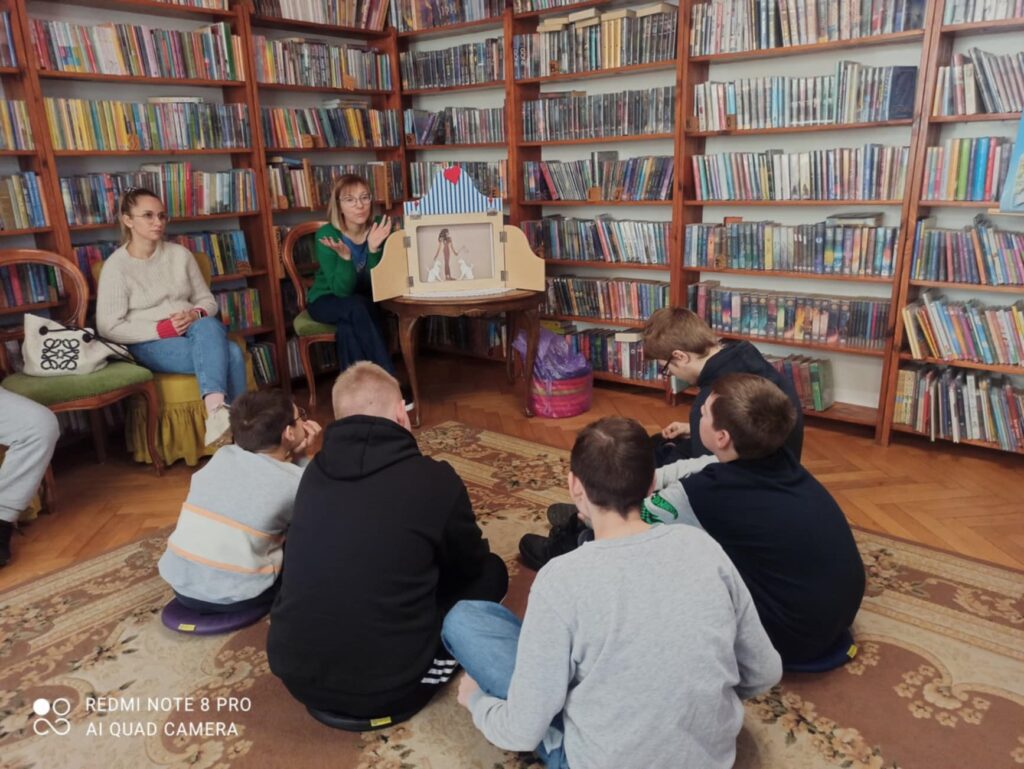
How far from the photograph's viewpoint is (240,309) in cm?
427

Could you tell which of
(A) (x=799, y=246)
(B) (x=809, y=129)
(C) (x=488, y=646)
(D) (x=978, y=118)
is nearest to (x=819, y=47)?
(B) (x=809, y=129)

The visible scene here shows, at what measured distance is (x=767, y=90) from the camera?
3.57 meters

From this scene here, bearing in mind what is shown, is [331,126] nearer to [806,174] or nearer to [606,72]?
[606,72]

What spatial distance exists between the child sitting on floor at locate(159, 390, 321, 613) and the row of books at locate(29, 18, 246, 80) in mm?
2311

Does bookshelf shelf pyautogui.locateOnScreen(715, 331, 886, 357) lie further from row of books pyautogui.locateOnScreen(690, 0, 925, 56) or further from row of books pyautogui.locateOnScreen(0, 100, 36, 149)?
row of books pyautogui.locateOnScreen(0, 100, 36, 149)

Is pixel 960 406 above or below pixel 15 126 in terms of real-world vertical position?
below

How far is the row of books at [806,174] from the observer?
131 inches

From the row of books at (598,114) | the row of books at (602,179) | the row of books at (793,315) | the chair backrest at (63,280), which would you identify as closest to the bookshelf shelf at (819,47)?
the row of books at (598,114)

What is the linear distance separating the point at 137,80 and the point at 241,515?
8.66 ft

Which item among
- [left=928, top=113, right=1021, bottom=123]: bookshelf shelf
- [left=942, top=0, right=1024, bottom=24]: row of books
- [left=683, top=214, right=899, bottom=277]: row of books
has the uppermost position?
[left=942, top=0, right=1024, bottom=24]: row of books

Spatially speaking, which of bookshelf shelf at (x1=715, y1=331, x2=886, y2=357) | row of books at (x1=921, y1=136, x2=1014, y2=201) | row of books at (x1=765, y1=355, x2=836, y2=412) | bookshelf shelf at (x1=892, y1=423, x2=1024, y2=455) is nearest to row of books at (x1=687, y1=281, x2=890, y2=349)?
bookshelf shelf at (x1=715, y1=331, x2=886, y2=357)

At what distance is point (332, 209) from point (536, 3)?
5.21ft

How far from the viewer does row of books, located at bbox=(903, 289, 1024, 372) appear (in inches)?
124

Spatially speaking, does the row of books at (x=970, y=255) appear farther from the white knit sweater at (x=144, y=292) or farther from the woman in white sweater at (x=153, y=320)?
the white knit sweater at (x=144, y=292)
